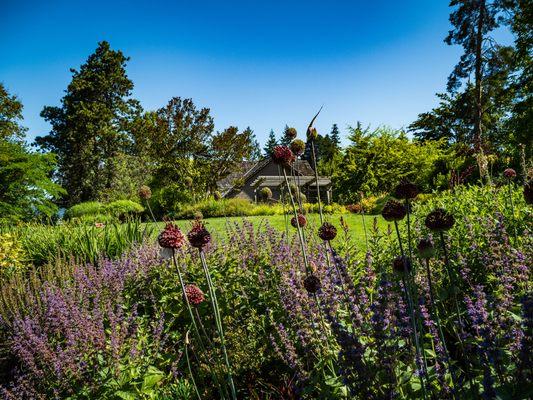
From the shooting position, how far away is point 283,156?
2043 mm

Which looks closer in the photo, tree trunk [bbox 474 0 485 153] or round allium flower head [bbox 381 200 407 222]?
round allium flower head [bbox 381 200 407 222]

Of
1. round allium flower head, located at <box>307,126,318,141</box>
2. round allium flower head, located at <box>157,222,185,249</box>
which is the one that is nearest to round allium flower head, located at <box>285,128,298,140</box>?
round allium flower head, located at <box>307,126,318,141</box>

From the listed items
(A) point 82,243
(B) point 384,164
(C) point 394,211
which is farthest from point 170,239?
(B) point 384,164

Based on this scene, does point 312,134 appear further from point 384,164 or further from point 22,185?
point 384,164

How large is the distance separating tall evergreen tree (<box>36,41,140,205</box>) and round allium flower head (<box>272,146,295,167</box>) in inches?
1252

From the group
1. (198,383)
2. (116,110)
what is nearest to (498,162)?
(198,383)

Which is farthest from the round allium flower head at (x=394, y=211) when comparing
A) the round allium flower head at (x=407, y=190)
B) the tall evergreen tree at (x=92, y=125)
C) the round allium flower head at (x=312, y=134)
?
the tall evergreen tree at (x=92, y=125)

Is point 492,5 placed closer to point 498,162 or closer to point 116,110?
point 498,162

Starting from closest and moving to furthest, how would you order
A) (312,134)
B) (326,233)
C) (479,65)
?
(326,233) → (312,134) → (479,65)

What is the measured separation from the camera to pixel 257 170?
36.4 metres

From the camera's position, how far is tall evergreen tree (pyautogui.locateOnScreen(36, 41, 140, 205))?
31797mm

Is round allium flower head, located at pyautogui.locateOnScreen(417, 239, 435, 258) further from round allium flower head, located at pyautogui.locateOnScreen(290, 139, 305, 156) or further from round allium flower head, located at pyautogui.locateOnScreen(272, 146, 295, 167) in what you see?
round allium flower head, located at pyautogui.locateOnScreen(290, 139, 305, 156)

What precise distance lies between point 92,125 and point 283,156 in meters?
34.0

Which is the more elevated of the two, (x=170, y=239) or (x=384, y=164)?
(x=384, y=164)
